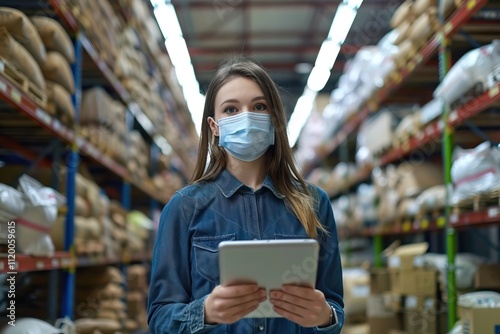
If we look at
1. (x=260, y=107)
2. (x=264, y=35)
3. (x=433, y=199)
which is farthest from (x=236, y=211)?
(x=264, y=35)

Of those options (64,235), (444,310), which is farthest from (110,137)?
(444,310)

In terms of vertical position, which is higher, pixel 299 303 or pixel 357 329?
pixel 299 303

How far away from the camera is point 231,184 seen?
2117 mm

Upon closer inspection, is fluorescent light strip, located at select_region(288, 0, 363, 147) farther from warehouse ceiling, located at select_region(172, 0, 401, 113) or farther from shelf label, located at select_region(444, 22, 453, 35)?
shelf label, located at select_region(444, 22, 453, 35)

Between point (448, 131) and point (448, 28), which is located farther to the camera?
point (448, 131)

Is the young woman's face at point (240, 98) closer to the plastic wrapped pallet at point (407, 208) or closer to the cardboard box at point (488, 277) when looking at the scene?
the cardboard box at point (488, 277)

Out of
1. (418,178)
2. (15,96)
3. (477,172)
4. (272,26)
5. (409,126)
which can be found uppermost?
(272,26)

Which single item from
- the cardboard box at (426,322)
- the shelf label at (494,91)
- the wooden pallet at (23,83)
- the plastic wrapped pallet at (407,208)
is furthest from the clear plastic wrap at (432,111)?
the wooden pallet at (23,83)

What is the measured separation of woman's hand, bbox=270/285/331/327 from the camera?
1686 mm

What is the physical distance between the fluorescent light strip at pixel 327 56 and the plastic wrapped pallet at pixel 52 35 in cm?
173

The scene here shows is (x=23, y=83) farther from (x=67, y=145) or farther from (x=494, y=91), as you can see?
(x=494, y=91)

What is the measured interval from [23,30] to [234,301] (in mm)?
2246

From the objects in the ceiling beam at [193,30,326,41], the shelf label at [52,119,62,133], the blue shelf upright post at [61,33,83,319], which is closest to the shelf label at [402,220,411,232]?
the blue shelf upright post at [61,33,83,319]

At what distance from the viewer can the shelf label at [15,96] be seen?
2.96 metres
